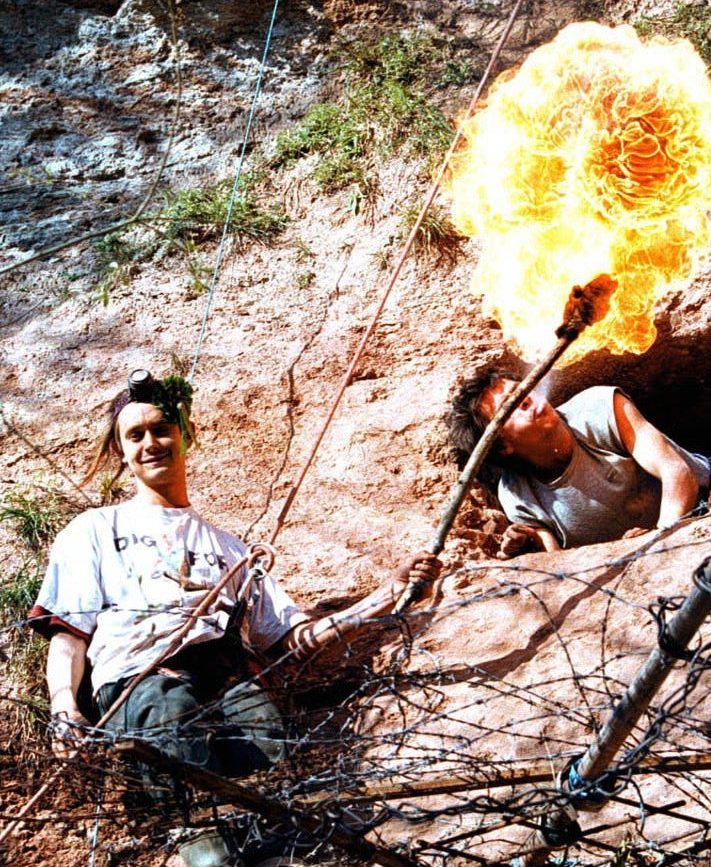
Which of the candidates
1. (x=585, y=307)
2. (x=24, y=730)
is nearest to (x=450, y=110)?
(x=585, y=307)

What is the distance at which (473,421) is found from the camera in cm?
642

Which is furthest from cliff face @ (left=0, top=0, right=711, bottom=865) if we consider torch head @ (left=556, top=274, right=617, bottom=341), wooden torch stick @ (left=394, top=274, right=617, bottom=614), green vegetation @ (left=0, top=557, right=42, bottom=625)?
torch head @ (left=556, top=274, right=617, bottom=341)

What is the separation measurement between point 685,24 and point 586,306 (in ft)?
13.7

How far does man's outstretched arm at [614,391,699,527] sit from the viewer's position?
18.5ft

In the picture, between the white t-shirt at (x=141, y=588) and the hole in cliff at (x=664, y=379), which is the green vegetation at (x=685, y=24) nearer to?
the hole in cliff at (x=664, y=379)

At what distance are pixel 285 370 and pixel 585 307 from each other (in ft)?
7.98

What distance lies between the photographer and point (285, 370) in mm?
7391

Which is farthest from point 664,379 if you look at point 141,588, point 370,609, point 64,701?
point 64,701

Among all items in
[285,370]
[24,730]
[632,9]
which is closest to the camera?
[24,730]

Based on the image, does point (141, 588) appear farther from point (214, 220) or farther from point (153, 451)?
point (214, 220)

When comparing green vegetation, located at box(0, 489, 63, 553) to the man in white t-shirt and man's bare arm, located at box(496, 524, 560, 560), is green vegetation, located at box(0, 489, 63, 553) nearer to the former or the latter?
the man in white t-shirt

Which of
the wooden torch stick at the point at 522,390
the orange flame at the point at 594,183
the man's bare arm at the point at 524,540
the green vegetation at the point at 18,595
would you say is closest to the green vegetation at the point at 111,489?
the green vegetation at the point at 18,595

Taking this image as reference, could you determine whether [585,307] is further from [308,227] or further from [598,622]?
[308,227]

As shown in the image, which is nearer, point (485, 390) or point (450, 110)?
point (485, 390)
